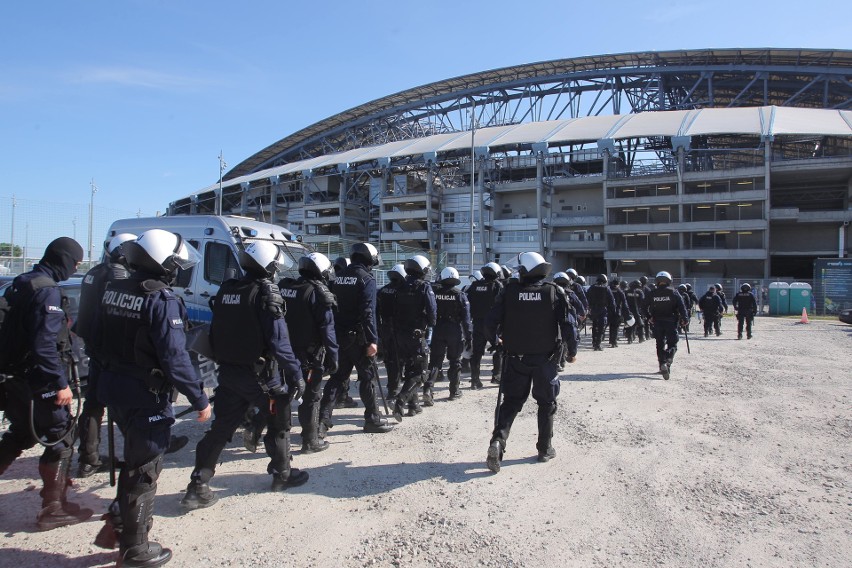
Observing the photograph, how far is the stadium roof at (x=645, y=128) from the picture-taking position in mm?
40938

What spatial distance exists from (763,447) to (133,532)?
5.99m

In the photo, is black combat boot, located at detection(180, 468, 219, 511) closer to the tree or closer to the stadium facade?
the tree

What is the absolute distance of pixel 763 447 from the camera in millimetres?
5406

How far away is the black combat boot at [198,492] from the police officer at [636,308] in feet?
45.4

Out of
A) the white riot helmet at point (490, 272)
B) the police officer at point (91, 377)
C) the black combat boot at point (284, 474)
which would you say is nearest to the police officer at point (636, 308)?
the white riot helmet at point (490, 272)

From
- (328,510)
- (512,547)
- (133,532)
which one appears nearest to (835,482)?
(512,547)

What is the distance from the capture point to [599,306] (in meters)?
13.3

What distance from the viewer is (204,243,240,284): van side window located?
9.27m

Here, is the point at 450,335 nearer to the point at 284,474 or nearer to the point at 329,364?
the point at 329,364

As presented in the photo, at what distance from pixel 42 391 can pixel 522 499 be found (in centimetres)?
371

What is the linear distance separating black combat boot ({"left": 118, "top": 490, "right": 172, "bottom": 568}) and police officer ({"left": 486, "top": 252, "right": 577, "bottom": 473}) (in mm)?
2895

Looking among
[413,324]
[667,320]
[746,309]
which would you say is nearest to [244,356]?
[413,324]

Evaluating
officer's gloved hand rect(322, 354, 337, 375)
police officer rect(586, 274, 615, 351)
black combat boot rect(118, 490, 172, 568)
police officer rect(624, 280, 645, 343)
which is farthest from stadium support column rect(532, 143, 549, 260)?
black combat boot rect(118, 490, 172, 568)

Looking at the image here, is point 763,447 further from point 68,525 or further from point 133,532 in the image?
point 68,525
